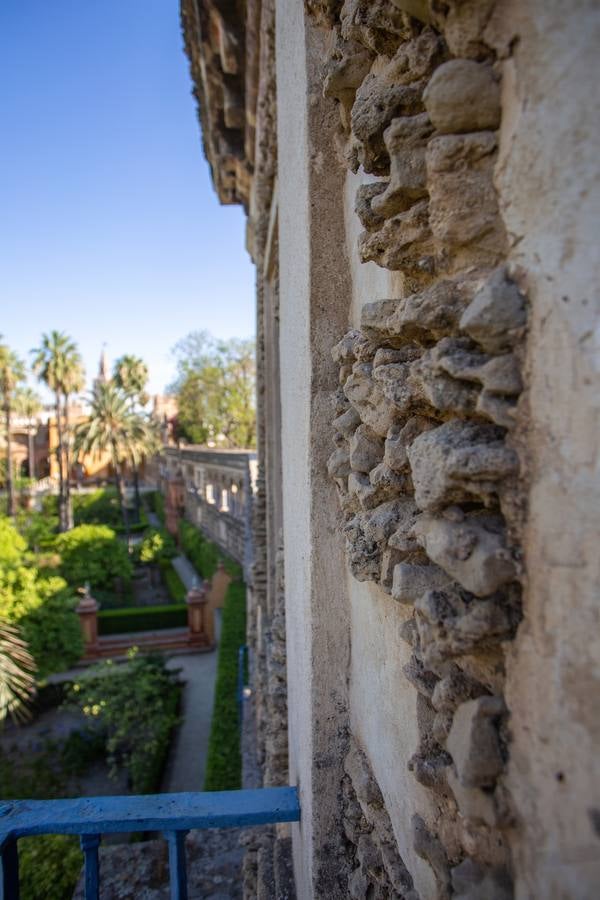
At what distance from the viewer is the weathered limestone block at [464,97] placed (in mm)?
825

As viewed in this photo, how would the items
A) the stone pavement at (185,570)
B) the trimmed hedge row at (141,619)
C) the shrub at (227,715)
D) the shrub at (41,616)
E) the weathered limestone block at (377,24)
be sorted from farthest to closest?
the stone pavement at (185,570)
the trimmed hedge row at (141,619)
the shrub at (41,616)
the shrub at (227,715)
the weathered limestone block at (377,24)

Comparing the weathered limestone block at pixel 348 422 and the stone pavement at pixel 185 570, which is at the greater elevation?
the weathered limestone block at pixel 348 422

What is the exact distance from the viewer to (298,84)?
1781 millimetres

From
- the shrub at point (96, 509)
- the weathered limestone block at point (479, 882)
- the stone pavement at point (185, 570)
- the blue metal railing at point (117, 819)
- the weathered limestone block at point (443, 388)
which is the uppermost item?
the weathered limestone block at point (443, 388)

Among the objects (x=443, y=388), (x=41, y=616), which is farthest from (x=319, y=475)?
(x=41, y=616)

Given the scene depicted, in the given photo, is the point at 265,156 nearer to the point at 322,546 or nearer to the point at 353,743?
the point at 322,546

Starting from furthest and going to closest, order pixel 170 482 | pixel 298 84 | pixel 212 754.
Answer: pixel 170 482, pixel 212 754, pixel 298 84

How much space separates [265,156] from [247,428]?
26061 mm

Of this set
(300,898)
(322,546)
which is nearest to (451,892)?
(322,546)

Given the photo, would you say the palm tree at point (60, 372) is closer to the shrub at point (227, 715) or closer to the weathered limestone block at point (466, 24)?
the shrub at point (227, 715)

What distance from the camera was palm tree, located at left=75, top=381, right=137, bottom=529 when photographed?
27484mm

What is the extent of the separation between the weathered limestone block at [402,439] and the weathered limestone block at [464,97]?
495mm

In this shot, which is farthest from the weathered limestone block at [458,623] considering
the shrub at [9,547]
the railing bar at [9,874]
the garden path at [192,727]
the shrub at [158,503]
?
the shrub at [158,503]

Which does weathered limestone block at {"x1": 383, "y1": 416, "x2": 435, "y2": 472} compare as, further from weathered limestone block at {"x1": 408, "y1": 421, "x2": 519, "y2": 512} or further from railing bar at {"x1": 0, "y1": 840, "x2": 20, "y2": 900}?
railing bar at {"x1": 0, "y1": 840, "x2": 20, "y2": 900}
